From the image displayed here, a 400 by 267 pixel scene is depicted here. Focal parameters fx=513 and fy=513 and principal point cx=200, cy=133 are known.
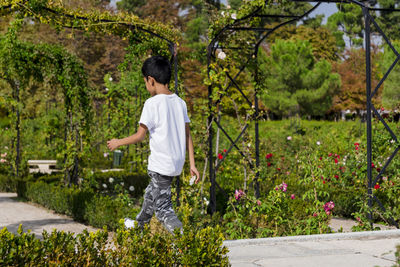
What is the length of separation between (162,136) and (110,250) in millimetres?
1077

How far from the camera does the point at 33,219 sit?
7.80 m

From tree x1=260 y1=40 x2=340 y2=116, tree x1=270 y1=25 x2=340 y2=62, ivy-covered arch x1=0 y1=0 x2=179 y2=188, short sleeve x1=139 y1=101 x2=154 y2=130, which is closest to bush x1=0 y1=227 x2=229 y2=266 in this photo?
short sleeve x1=139 y1=101 x2=154 y2=130

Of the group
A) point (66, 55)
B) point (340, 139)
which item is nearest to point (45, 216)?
point (66, 55)

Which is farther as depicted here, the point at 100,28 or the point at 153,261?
the point at 100,28

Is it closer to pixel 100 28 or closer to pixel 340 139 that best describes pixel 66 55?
pixel 100 28

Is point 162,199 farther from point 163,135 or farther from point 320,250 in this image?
point 320,250

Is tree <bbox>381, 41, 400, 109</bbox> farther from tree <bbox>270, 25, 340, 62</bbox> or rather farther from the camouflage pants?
the camouflage pants

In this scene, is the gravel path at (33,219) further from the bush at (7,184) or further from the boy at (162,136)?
the boy at (162,136)

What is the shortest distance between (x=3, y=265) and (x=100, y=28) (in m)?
4.11

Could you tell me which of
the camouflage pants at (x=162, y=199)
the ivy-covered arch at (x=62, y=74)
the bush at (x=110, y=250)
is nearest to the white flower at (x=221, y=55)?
the ivy-covered arch at (x=62, y=74)

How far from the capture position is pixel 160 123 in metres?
4.14

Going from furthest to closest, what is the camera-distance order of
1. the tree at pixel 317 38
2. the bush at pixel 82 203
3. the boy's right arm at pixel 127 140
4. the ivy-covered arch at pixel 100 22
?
the tree at pixel 317 38, the bush at pixel 82 203, the ivy-covered arch at pixel 100 22, the boy's right arm at pixel 127 140

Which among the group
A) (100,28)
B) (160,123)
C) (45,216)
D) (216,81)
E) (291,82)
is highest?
(291,82)

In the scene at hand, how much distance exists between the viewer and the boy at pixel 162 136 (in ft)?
13.5
